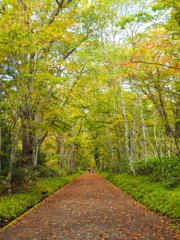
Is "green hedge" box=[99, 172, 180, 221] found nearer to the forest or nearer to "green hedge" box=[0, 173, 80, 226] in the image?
the forest

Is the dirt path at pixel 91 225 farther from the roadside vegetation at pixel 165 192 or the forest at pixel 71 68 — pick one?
the forest at pixel 71 68

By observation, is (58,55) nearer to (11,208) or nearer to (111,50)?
(111,50)

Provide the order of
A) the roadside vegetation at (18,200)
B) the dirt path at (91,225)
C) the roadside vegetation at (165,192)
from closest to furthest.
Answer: the dirt path at (91,225)
the roadside vegetation at (165,192)
the roadside vegetation at (18,200)

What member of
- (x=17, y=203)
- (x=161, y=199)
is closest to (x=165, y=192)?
(x=161, y=199)

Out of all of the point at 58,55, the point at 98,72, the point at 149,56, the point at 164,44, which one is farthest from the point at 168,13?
the point at 98,72

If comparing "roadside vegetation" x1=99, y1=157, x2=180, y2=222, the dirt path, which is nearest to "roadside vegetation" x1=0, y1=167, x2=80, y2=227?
the dirt path

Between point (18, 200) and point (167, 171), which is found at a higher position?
point (167, 171)

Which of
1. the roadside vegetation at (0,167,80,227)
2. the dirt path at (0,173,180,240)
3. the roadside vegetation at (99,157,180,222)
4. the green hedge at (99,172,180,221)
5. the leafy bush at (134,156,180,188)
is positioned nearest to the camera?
the dirt path at (0,173,180,240)

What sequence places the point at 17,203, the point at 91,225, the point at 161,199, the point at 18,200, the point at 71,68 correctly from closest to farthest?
the point at 91,225, the point at 161,199, the point at 17,203, the point at 18,200, the point at 71,68

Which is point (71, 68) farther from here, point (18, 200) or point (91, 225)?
point (91, 225)

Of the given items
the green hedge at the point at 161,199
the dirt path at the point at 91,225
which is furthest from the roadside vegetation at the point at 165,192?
the dirt path at the point at 91,225

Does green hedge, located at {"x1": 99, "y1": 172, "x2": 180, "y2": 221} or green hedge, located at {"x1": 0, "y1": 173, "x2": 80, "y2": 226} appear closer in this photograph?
green hedge, located at {"x1": 99, "y1": 172, "x2": 180, "y2": 221}

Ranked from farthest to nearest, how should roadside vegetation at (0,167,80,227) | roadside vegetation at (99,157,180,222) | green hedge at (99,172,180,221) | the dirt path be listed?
1. roadside vegetation at (0,167,80,227)
2. roadside vegetation at (99,157,180,222)
3. green hedge at (99,172,180,221)
4. the dirt path

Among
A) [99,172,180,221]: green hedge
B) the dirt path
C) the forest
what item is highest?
the forest
